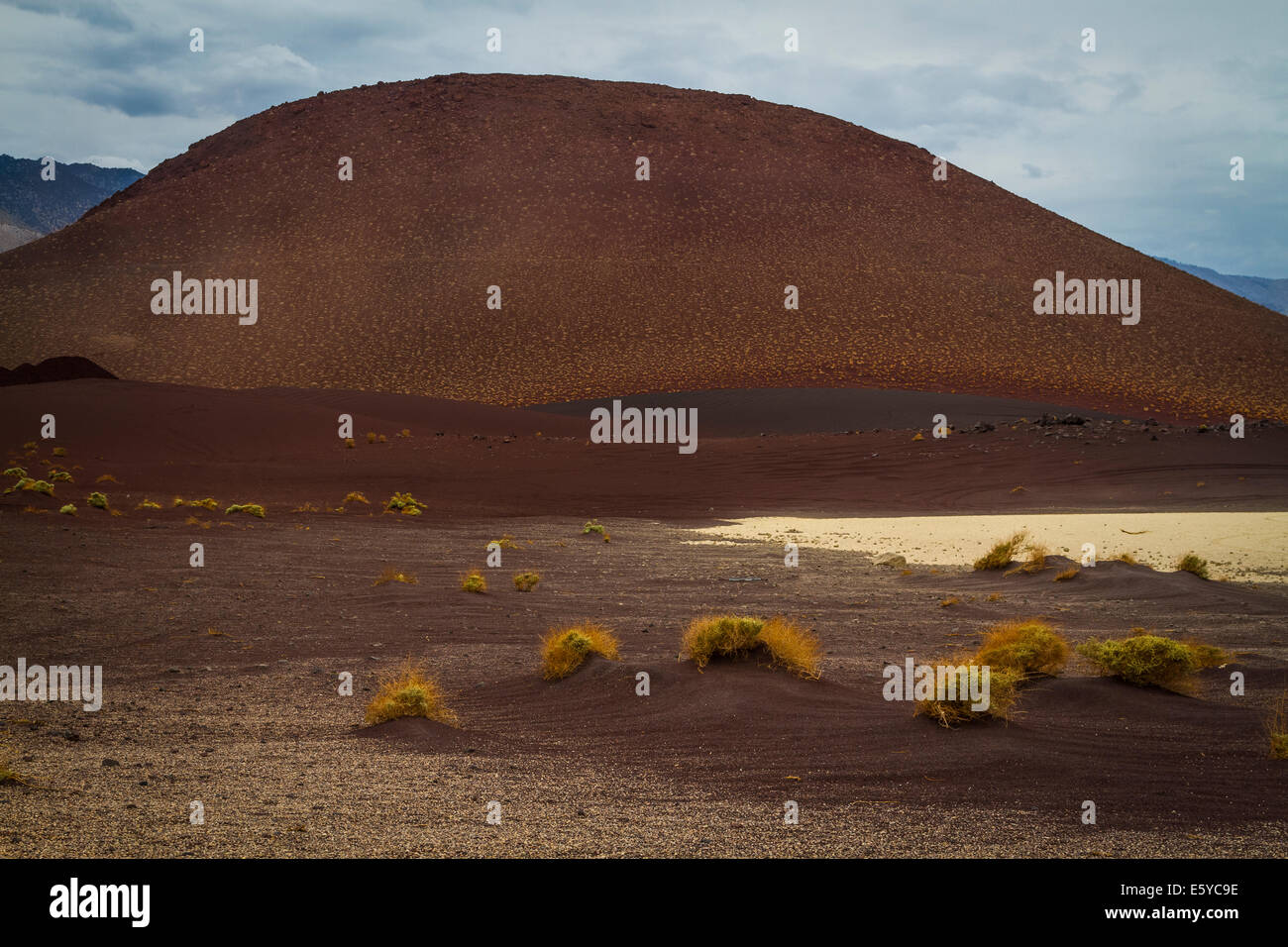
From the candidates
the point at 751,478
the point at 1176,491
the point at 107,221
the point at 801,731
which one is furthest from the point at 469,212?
the point at 801,731

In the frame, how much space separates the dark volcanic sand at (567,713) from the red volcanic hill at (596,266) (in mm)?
37374

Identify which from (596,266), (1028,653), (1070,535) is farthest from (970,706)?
(596,266)

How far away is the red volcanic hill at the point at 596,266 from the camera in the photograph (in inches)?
2199

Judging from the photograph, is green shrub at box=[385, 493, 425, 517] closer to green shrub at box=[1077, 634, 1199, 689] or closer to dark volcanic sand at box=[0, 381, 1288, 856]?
dark volcanic sand at box=[0, 381, 1288, 856]

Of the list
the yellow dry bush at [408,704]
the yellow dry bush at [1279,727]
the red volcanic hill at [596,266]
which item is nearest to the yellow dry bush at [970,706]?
the yellow dry bush at [1279,727]

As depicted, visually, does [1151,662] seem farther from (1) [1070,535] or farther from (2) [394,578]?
(1) [1070,535]

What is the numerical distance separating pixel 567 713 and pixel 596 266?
192 ft

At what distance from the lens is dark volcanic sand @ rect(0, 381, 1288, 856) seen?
17.9 feet

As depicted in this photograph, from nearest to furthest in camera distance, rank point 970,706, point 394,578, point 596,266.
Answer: point 970,706 → point 394,578 → point 596,266

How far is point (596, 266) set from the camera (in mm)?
64500

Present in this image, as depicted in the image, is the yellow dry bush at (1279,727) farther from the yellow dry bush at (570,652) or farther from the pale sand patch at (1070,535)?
the pale sand patch at (1070,535)

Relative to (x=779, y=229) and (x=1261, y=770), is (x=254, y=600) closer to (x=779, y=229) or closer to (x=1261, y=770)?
(x=1261, y=770)

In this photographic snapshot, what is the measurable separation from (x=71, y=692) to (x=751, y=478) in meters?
24.0

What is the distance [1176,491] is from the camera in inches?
990
